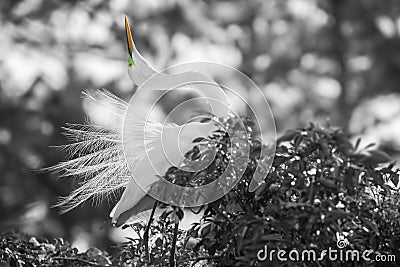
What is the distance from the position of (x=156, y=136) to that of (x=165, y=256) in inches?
11.0

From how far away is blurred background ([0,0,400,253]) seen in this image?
6.44 meters

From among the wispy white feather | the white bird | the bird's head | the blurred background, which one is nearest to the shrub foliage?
the white bird

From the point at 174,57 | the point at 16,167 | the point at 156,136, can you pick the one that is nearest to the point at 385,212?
the point at 156,136

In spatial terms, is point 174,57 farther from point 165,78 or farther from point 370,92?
point 165,78

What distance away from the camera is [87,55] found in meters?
7.10

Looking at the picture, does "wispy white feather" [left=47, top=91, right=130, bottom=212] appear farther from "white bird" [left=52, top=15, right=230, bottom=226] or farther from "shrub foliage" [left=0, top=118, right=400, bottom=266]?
"shrub foliage" [left=0, top=118, right=400, bottom=266]

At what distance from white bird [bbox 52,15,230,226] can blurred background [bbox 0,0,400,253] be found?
4.34m

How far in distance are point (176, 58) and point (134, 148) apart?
5.72 m

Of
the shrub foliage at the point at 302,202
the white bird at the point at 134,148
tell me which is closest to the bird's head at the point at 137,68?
the white bird at the point at 134,148

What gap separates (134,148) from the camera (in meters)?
1.41

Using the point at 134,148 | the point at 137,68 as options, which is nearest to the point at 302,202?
the point at 134,148

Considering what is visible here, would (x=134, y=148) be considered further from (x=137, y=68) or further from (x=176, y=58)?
(x=176, y=58)

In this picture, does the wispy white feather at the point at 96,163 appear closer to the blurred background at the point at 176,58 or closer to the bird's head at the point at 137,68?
the bird's head at the point at 137,68

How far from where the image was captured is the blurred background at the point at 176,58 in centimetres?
644
